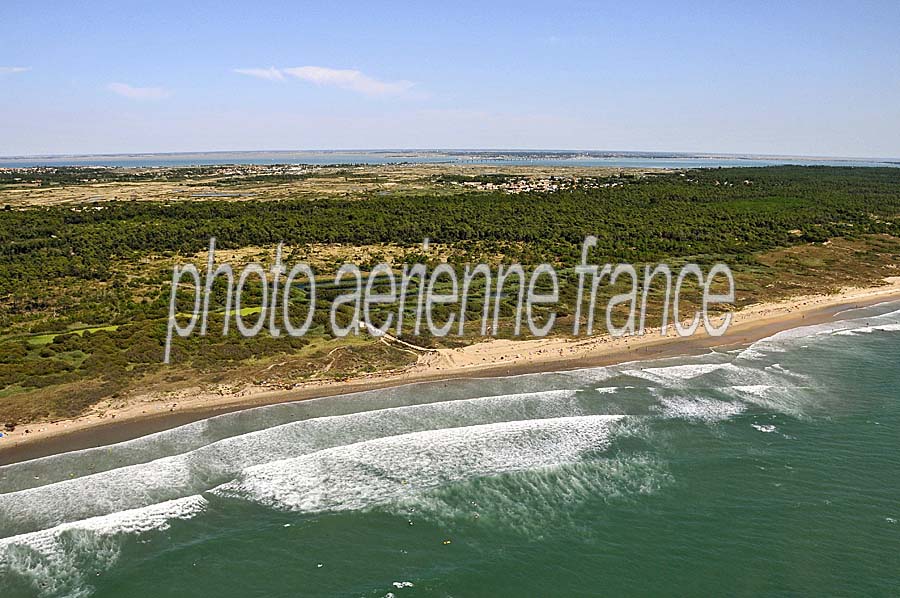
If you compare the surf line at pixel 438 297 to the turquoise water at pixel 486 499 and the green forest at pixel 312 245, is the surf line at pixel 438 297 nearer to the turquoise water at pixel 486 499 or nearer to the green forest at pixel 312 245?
the green forest at pixel 312 245

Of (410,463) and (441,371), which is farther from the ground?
(441,371)

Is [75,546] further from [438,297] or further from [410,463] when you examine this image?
[438,297]

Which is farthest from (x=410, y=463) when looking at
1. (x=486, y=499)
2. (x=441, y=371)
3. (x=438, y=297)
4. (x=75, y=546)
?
(x=438, y=297)

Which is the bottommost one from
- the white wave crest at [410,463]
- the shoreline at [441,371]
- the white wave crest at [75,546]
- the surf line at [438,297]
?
the white wave crest at [75,546]

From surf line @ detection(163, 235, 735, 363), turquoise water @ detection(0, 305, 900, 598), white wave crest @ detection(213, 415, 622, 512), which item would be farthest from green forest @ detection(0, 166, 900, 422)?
white wave crest @ detection(213, 415, 622, 512)

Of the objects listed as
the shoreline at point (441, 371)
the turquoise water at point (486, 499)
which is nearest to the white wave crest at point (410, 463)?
the turquoise water at point (486, 499)

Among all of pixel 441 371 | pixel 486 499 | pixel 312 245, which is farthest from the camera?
pixel 312 245

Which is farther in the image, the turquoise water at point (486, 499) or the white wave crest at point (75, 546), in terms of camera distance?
the turquoise water at point (486, 499)
